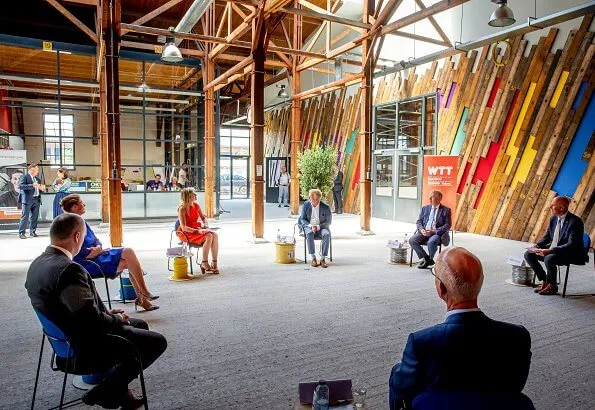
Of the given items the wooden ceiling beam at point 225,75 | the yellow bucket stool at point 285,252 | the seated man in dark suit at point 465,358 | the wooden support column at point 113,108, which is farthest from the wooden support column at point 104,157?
the seated man in dark suit at point 465,358

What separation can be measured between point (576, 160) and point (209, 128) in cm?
891

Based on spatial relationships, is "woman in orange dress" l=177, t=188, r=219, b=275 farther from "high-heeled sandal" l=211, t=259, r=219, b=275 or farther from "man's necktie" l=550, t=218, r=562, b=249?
"man's necktie" l=550, t=218, r=562, b=249

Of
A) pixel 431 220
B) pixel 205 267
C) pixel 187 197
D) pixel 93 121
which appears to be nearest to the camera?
pixel 187 197

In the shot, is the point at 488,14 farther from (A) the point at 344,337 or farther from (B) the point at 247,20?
(A) the point at 344,337

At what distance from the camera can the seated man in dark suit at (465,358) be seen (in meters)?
1.51

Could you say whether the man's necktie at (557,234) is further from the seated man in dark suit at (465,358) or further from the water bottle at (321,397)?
the water bottle at (321,397)

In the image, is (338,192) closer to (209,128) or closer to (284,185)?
(284,185)

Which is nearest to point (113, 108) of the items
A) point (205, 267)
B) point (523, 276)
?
point (205, 267)

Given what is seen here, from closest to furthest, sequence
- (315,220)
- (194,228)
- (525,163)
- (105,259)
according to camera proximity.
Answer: (105,259)
(194,228)
(315,220)
(525,163)

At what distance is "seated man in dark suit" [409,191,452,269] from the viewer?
672cm

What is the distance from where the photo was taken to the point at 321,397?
1.90 metres

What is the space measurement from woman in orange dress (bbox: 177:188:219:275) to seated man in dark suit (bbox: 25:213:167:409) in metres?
3.32

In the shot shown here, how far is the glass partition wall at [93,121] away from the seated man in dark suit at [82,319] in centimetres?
1046

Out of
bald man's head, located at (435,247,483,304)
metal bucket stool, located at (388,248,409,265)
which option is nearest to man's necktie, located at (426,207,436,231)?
metal bucket stool, located at (388,248,409,265)
